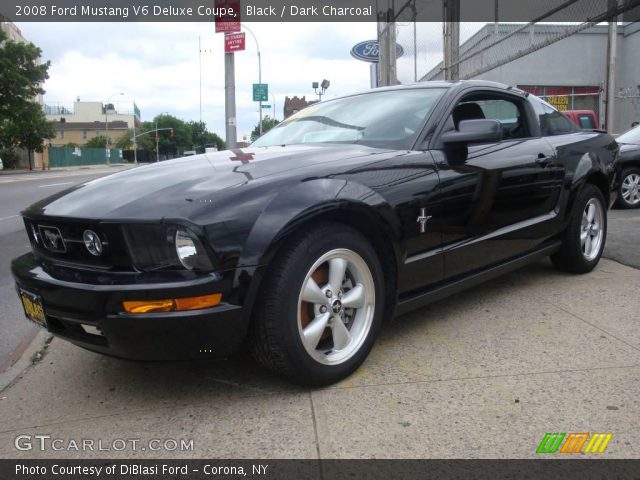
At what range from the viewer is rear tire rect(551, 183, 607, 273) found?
174 inches

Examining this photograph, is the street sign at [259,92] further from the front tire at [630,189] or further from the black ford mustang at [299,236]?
the black ford mustang at [299,236]

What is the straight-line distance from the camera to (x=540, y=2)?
7.92 m

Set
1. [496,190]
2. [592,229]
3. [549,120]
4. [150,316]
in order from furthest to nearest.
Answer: [592,229] < [549,120] < [496,190] < [150,316]

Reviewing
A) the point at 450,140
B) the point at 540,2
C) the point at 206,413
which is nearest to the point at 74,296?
the point at 206,413

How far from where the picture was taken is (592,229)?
473 cm

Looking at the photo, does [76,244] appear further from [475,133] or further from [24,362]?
[475,133]

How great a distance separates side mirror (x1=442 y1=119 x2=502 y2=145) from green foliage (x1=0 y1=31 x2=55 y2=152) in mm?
40357

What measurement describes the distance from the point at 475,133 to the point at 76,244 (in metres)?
2.16

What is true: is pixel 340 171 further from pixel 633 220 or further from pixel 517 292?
pixel 633 220

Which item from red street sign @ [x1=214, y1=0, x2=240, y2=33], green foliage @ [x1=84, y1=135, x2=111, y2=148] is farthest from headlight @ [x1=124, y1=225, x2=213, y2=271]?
green foliage @ [x1=84, y1=135, x2=111, y2=148]

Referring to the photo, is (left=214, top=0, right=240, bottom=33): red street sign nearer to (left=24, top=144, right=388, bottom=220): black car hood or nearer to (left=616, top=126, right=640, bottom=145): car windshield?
(left=616, top=126, right=640, bottom=145): car windshield

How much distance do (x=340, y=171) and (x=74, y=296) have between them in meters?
1.33

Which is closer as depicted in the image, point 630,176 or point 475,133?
point 475,133

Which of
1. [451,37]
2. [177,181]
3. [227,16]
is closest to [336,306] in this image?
[177,181]
